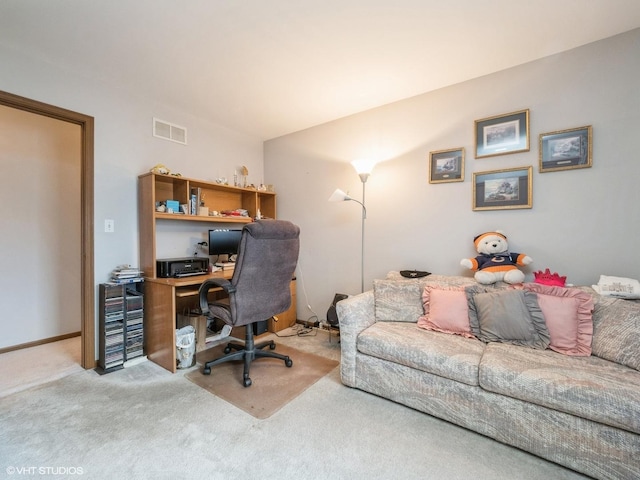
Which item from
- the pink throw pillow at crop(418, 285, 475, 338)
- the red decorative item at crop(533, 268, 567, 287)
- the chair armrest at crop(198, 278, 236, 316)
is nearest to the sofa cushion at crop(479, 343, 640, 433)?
the pink throw pillow at crop(418, 285, 475, 338)

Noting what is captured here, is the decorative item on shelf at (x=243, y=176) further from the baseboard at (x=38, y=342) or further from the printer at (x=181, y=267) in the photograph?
the baseboard at (x=38, y=342)

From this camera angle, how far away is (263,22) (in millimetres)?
1746

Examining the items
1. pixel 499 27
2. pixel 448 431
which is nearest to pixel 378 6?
pixel 499 27

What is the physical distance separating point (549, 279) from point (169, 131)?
3570mm

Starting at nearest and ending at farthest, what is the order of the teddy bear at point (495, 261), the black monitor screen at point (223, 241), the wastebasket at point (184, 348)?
the teddy bear at point (495, 261) → the wastebasket at point (184, 348) → the black monitor screen at point (223, 241)

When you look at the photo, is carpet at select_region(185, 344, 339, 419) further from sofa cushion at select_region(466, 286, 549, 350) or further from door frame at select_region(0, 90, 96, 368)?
sofa cushion at select_region(466, 286, 549, 350)

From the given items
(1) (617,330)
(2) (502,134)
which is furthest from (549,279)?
(2) (502,134)

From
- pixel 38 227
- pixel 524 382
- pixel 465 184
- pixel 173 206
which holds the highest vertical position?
pixel 465 184

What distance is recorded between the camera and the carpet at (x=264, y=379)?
72.0 inches

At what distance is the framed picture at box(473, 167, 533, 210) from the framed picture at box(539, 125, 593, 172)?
129 mm

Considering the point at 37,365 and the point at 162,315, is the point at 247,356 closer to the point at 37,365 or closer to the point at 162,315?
the point at 162,315

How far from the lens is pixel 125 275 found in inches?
93.3

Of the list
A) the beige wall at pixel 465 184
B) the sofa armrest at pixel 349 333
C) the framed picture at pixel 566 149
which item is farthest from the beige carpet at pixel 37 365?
the framed picture at pixel 566 149

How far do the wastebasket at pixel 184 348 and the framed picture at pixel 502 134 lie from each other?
286cm
